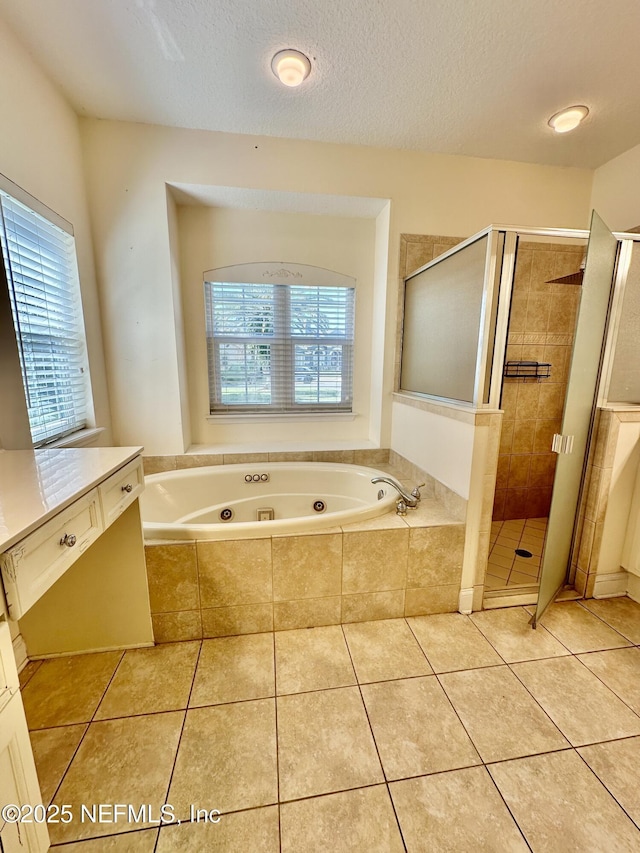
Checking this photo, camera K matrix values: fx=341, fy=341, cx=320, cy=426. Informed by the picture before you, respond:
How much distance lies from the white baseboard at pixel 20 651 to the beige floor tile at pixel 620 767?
2.09 meters

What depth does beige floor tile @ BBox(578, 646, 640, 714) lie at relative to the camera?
130 cm

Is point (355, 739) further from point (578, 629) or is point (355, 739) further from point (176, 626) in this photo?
point (578, 629)

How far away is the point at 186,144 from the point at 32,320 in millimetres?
1395

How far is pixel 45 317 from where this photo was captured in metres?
1.67

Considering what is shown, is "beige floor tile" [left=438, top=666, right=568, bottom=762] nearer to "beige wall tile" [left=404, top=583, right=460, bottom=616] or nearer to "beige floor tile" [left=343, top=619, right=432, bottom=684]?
"beige floor tile" [left=343, top=619, right=432, bottom=684]

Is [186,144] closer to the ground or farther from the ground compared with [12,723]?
farther from the ground

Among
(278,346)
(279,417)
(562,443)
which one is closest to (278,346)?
(278,346)

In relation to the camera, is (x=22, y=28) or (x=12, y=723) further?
(x=22, y=28)

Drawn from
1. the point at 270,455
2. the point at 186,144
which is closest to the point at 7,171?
the point at 186,144

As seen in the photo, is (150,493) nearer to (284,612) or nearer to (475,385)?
(284,612)

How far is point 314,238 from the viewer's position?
8.29ft

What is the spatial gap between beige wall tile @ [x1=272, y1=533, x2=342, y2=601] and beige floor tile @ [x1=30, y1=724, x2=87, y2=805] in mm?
799

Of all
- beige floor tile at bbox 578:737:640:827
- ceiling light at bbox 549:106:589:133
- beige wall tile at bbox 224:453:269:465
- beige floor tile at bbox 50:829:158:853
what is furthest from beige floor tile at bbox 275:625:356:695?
ceiling light at bbox 549:106:589:133

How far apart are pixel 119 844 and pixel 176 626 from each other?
678 millimetres
